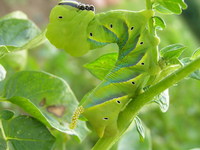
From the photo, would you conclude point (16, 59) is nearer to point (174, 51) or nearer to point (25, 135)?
point (25, 135)

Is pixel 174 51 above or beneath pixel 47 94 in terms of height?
above

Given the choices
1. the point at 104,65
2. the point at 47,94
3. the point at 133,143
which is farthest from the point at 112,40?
the point at 133,143

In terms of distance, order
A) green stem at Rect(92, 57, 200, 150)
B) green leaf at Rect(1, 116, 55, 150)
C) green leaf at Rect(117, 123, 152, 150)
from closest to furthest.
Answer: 1. green stem at Rect(92, 57, 200, 150)
2. green leaf at Rect(1, 116, 55, 150)
3. green leaf at Rect(117, 123, 152, 150)

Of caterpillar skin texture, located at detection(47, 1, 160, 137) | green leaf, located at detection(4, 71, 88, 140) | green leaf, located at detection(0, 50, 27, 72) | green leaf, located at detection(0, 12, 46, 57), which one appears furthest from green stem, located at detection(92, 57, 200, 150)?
green leaf, located at detection(0, 50, 27, 72)

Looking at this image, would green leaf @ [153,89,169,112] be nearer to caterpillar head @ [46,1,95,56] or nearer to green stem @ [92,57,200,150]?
green stem @ [92,57,200,150]

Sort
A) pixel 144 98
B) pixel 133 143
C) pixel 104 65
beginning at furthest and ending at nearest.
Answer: pixel 133 143, pixel 104 65, pixel 144 98

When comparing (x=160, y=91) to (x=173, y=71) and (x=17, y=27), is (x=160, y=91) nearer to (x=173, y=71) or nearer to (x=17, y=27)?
(x=173, y=71)

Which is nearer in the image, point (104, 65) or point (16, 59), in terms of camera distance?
point (104, 65)
